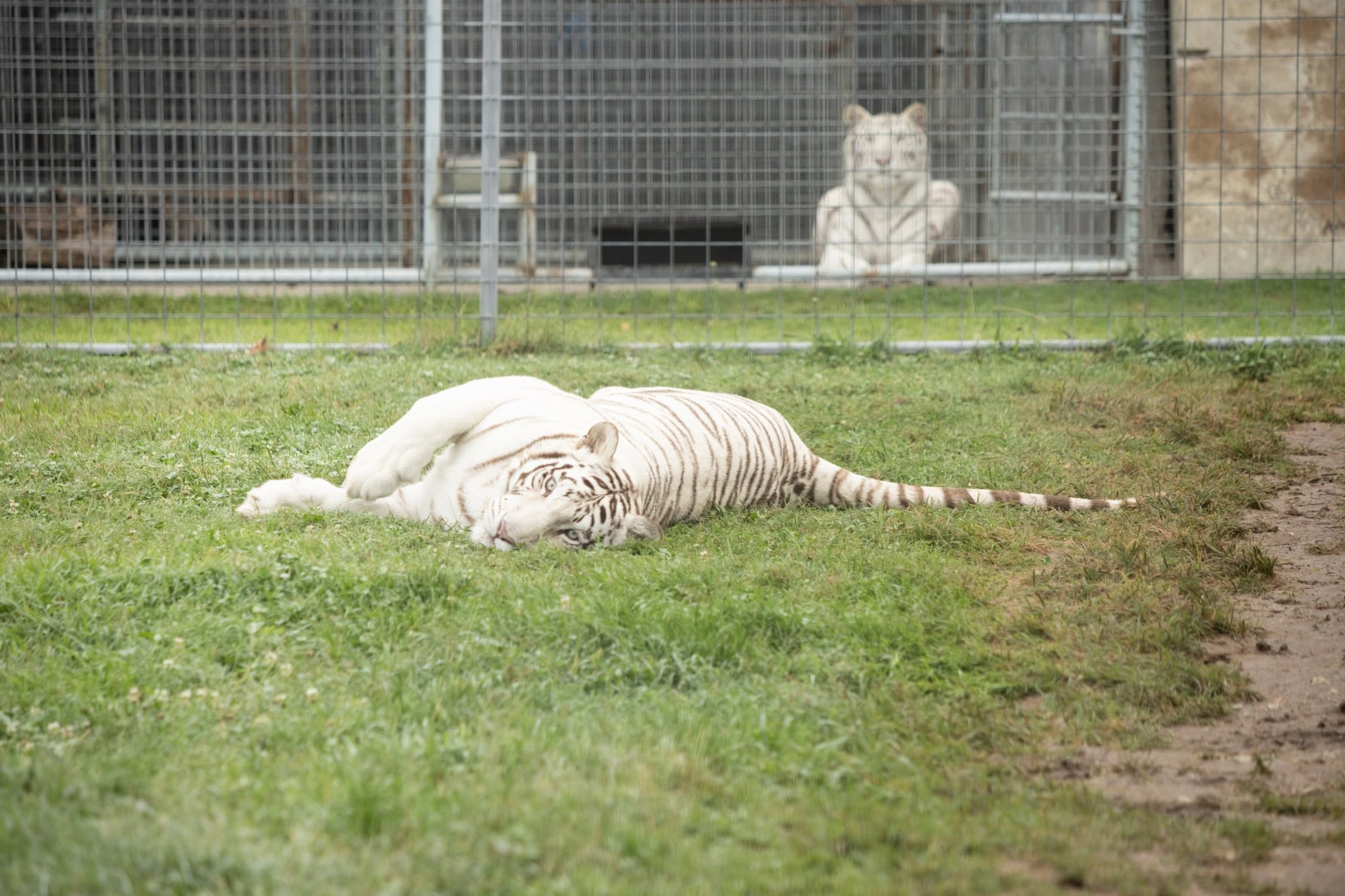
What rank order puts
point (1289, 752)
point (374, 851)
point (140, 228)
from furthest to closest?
point (140, 228) → point (1289, 752) → point (374, 851)

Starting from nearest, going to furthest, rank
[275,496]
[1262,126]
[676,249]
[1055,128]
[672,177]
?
[275,496] → [1262,126] → [672,177] → [1055,128] → [676,249]

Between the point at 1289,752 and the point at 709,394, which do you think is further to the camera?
the point at 709,394

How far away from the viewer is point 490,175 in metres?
6.60

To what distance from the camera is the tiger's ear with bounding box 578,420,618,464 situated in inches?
132

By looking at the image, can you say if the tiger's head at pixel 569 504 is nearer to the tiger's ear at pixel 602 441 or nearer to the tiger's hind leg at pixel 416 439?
the tiger's ear at pixel 602 441

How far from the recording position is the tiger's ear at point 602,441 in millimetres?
3353

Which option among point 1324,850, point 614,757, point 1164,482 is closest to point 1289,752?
point 1324,850

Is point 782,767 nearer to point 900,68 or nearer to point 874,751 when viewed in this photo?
point 874,751

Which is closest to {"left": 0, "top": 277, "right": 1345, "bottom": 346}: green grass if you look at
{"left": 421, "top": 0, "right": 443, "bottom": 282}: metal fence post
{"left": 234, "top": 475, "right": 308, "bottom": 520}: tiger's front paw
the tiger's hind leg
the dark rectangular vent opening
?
{"left": 421, "top": 0, "right": 443, "bottom": 282}: metal fence post

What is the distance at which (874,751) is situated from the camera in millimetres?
2314

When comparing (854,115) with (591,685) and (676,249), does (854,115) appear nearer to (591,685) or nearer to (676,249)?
(676,249)

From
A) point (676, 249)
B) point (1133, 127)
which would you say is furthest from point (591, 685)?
point (676, 249)

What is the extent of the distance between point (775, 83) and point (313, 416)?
6715 mm

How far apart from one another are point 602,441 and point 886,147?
20.8 feet
